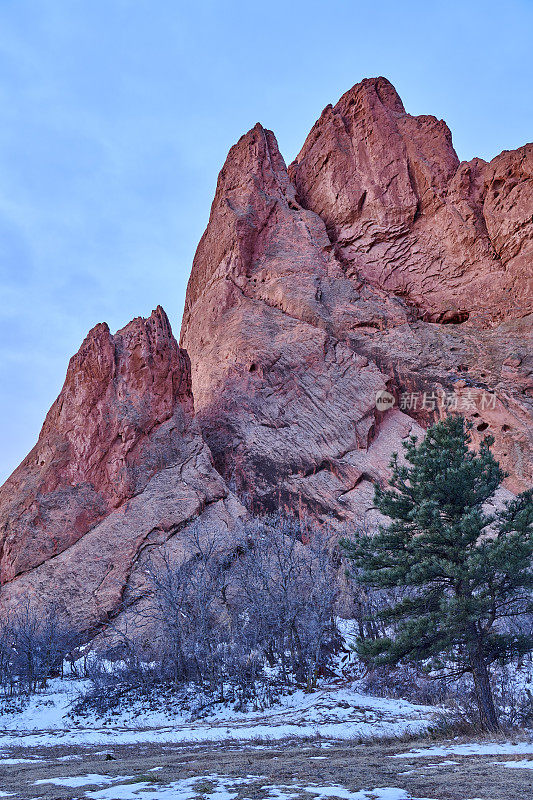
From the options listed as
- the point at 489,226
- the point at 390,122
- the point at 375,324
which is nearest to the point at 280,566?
the point at 375,324

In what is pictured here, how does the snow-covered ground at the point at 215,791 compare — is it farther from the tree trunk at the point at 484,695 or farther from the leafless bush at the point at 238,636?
the leafless bush at the point at 238,636

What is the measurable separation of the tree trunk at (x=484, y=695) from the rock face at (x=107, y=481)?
20.9 m

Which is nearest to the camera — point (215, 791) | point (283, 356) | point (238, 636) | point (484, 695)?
point (215, 791)

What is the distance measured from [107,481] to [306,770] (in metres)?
31.2

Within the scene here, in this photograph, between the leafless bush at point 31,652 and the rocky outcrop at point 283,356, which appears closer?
the leafless bush at point 31,652

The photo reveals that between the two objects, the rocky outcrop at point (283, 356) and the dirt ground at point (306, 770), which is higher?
the rocky outcrop at point (283, 356)

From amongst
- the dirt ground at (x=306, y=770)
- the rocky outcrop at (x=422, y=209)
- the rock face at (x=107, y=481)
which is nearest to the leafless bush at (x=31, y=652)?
the rock face at (x=107, y=481)

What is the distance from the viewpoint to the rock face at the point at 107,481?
32812 mm

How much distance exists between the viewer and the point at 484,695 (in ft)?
46.7

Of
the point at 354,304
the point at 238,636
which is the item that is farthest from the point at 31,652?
the point at 354,304

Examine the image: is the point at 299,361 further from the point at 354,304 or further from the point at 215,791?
the point at 215,791

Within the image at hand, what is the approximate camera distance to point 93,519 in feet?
119

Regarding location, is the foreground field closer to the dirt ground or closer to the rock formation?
the dirt ground

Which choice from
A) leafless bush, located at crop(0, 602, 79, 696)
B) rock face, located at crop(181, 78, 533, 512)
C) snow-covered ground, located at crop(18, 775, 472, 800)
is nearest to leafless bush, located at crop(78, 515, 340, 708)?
leafless bush, located at crop(0, 602, 79, 696)
